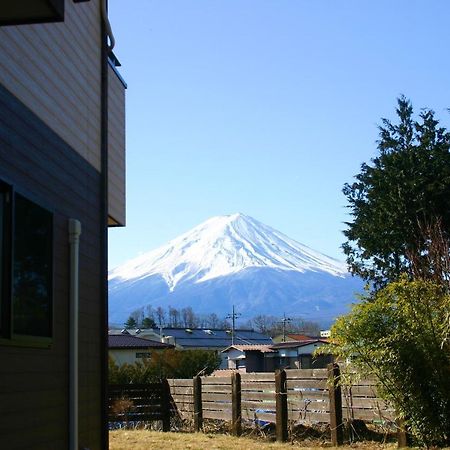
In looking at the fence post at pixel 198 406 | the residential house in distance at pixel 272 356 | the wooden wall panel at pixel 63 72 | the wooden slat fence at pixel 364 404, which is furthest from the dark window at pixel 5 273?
the residential house in distance at pixel 272 356

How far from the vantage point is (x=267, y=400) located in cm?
1379

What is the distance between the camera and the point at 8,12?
4.43 metres

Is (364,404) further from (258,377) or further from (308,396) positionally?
(258,377)

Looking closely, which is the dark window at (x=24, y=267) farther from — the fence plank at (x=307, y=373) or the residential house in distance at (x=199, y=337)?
the residential house in distance at (x=199, y=337)

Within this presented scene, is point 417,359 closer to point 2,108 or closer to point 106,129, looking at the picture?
point 106,129

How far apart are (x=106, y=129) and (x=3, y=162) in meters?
2.95

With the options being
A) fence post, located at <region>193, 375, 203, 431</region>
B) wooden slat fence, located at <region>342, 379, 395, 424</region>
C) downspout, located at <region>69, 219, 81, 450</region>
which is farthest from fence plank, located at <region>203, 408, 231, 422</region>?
downspout, located at <region>69, 219, 81, 450</region>

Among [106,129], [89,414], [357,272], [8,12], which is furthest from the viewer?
[357,272]

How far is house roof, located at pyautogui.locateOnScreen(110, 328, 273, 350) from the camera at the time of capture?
6794cm

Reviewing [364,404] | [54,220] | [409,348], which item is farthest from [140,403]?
[54,220]

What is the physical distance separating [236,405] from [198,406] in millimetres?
1166

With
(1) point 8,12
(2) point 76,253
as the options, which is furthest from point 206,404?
(1) point 8,12

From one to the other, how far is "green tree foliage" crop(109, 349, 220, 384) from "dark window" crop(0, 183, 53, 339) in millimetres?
14884

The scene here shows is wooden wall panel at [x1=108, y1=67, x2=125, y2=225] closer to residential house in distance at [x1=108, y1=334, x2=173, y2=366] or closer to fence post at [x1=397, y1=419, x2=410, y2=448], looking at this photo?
fence post at [x1=397, y1=419, x2=410, y2=448]
